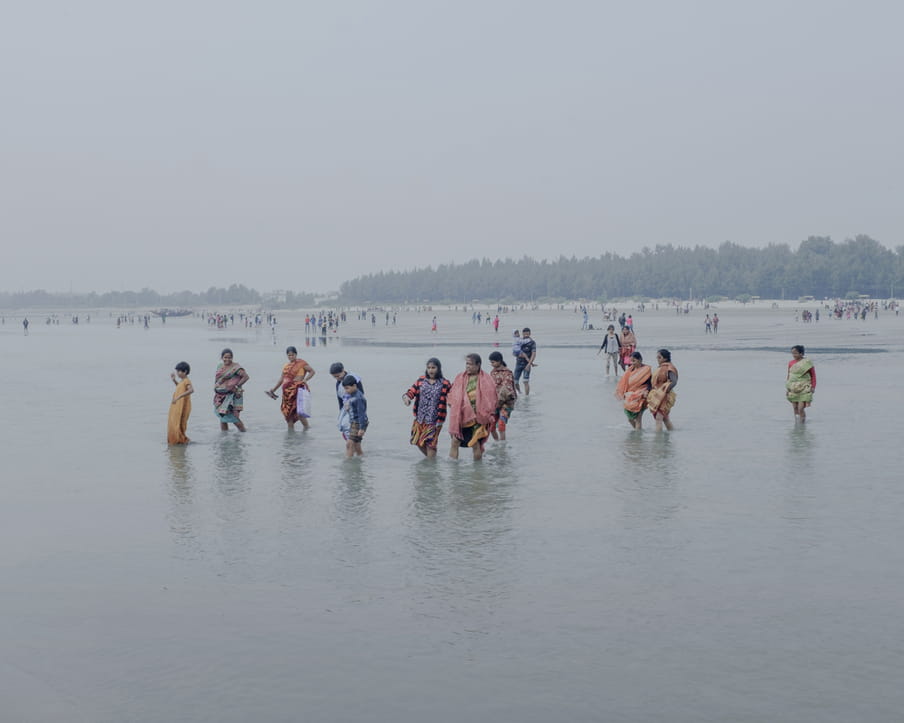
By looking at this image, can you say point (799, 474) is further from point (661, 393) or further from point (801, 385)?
point (801, 385)

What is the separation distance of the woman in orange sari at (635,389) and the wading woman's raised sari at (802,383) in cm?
232

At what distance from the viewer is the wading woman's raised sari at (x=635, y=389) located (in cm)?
1385

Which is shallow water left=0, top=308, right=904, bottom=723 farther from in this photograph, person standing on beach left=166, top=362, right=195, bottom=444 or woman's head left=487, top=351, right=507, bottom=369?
woman's head left=487, top=351, right=507, bottom=369

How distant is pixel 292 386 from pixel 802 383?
24.8 feet

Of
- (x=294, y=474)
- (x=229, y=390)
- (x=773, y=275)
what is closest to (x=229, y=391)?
(x=229, y=390)

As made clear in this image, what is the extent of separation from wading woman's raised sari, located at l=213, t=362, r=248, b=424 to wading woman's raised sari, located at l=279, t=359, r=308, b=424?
26.4 inches

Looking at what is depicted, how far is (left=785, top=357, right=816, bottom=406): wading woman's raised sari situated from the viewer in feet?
47.3

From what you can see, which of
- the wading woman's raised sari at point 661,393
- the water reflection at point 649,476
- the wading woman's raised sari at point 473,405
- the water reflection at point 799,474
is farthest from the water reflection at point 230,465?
the wading woman's raised sari at point 661,393

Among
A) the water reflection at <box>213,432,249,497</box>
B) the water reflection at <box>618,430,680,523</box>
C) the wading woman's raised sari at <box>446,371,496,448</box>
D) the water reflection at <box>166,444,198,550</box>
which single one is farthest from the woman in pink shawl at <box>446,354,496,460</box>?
the water reflection at <box>166,444,198,550</box>

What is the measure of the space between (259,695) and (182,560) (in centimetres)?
261

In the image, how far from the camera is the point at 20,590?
649 cm

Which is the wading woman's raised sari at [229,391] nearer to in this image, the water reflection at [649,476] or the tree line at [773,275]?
the water reflection at [649,476]

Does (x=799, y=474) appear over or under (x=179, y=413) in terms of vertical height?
under

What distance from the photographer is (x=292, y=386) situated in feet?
46.8
